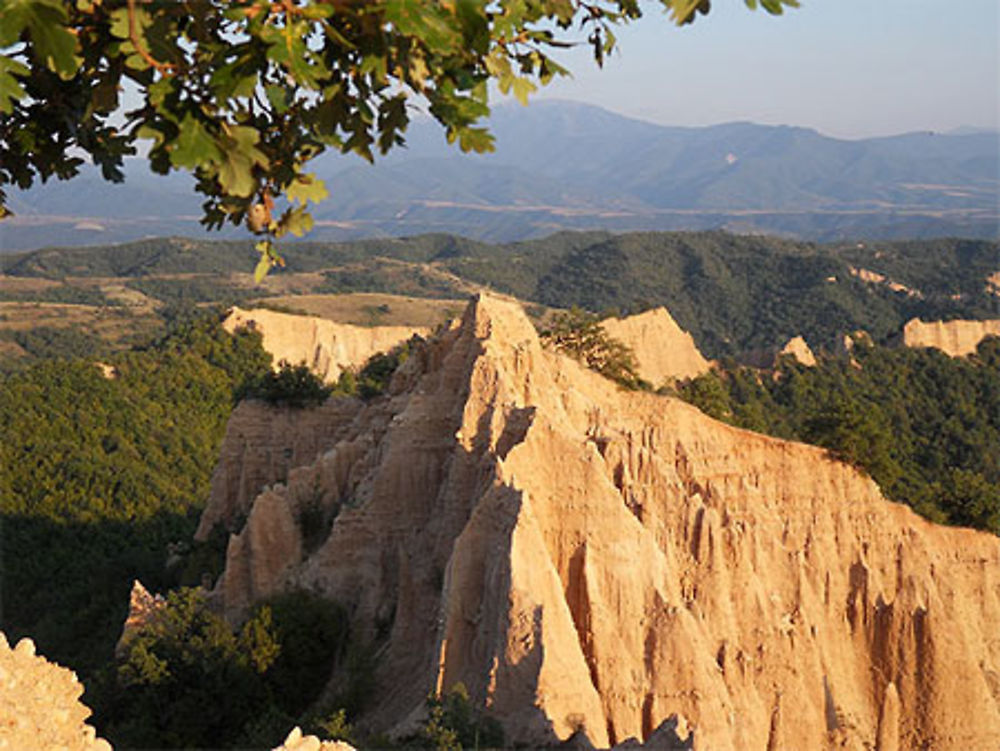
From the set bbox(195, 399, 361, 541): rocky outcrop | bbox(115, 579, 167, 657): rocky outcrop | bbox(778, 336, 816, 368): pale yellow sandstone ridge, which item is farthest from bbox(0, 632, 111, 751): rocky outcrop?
bbox(778, 336, 816, 368): pale yellow sandstone ridge

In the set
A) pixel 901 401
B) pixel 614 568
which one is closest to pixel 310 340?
pixel 901 401

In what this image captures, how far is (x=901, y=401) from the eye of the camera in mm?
64312

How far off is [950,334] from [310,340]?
56.2 meters

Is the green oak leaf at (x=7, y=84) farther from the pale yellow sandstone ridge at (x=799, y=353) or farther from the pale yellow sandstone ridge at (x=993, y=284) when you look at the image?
the pale yellow sandstone ridge at (x=993, y=284)

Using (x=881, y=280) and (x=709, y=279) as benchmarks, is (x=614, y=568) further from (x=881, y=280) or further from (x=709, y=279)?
(x=709, y=279)

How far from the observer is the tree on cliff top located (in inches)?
155

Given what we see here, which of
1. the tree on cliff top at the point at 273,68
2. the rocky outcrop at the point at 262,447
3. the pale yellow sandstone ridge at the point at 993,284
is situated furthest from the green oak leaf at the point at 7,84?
the pale yellow sandstone ridge at the point at 993,284

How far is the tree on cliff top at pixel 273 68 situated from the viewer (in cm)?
394

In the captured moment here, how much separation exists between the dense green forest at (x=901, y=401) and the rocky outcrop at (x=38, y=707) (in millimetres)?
29873

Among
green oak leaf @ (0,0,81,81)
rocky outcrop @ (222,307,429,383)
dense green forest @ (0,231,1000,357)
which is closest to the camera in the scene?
Answer: green oak leaf @ (0,0,81,81)

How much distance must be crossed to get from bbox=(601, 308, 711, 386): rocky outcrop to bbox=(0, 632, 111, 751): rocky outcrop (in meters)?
52.1

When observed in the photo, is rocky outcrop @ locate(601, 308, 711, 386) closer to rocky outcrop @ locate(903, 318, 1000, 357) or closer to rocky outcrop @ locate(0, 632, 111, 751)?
rocky outcrop @ locate(903, 318, 1000, 357)

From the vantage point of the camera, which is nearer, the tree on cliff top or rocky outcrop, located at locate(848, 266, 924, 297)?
the tree on cliff top

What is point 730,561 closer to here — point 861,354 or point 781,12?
point 781,12
